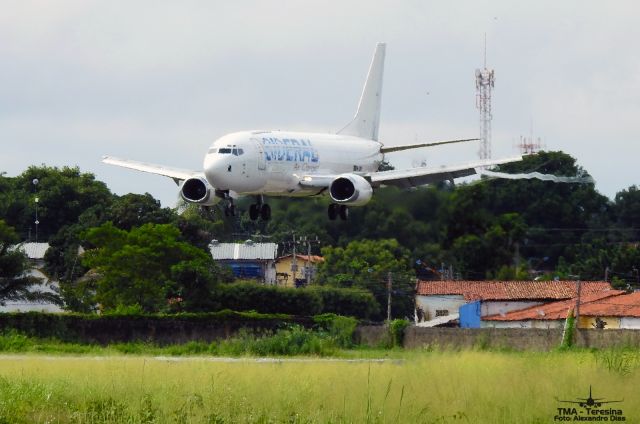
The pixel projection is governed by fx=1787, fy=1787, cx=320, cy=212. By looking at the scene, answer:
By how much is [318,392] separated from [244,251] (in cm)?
8067

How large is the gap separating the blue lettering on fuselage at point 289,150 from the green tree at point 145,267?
27.6m

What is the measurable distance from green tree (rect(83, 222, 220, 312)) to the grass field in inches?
1763

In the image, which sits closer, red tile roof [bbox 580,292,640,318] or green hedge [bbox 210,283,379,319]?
red tile roof [bbox 580,292,640,318]

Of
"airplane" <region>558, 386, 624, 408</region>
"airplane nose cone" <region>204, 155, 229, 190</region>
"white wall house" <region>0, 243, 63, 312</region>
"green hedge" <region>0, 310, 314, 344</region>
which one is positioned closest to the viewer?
"airplane" <region>558, 386, 624, 408</region>

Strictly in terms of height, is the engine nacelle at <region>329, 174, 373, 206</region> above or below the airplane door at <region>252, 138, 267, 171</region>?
below

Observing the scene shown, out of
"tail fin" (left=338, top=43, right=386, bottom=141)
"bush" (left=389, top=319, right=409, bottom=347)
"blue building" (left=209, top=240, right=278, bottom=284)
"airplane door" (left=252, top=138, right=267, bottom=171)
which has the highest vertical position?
"tail fin" (left=338, top=43, right=386, bottom=141)

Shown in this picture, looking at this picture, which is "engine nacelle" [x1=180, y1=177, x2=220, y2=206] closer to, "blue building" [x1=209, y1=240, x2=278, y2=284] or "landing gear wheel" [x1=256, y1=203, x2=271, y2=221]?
"landing gear wheel" [x1=256, y1=203, x2=271, y2=221]

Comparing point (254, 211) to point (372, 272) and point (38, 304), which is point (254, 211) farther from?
point (372, 272)

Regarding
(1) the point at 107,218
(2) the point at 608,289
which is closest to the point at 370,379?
(2) the point at 608,289

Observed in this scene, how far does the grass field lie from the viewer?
3662cm

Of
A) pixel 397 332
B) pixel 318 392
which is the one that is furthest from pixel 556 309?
pixel 318 392

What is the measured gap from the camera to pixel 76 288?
330 ft

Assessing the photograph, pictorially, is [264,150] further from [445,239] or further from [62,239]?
[62,239]

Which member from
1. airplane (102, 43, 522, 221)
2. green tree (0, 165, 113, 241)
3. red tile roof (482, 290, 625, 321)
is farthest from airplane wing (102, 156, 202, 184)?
green tree (0, 165, 113, 241)
